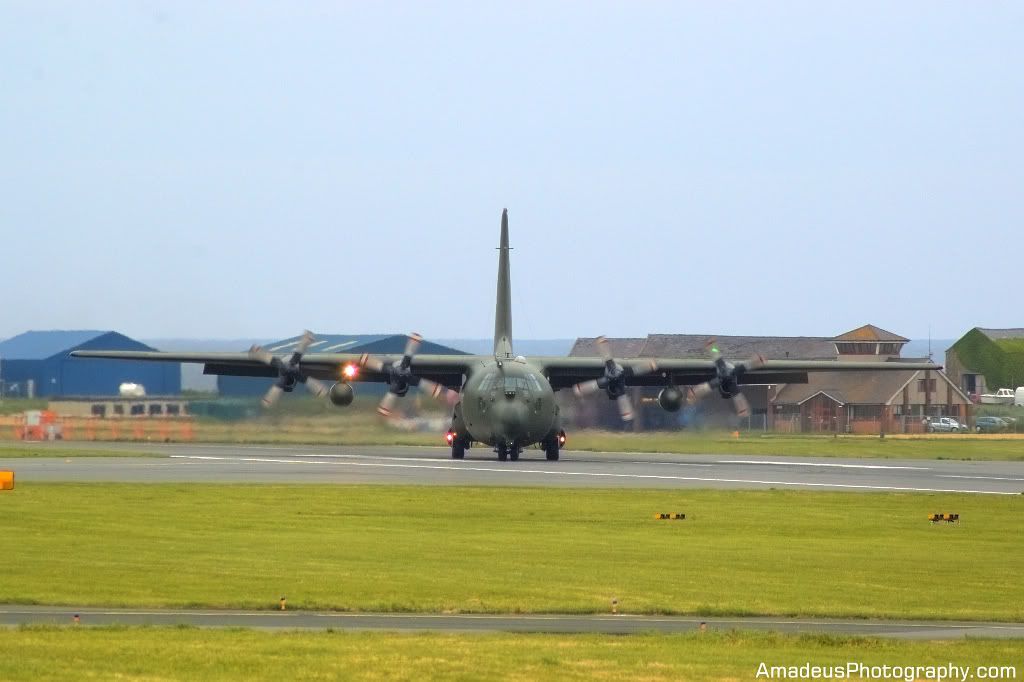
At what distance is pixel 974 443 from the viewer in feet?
230

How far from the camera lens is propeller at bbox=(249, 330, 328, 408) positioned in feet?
186

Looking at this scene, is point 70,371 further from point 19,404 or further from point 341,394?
point 341,394

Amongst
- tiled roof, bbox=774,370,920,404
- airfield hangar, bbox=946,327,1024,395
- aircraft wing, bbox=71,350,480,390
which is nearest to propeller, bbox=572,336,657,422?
aircraft wing, bbox=71,350,480,390

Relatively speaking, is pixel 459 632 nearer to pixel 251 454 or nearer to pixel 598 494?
pixel 598 494

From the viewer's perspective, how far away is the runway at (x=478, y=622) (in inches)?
676

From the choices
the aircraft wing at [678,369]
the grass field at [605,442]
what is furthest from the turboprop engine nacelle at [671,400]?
the grass field at [605,442]

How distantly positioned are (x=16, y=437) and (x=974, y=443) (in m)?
41.6

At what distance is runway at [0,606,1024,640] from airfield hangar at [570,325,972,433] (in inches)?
1651

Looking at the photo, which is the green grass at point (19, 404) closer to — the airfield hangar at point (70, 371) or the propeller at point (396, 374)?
the airfield hangar at point (70, 371)

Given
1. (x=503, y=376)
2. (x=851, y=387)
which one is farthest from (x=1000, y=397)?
(x=503, y=376)

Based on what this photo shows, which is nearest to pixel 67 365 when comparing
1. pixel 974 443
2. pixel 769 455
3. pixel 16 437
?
pixel 16 437

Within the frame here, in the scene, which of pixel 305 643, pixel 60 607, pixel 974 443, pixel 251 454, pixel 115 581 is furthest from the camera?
pixel 974 443

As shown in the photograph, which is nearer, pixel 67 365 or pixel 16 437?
pixel 16 437

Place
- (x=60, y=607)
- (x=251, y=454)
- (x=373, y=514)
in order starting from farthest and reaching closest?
(x=251, y=454)
(x=373, y=514)
(x=60, y=607)
